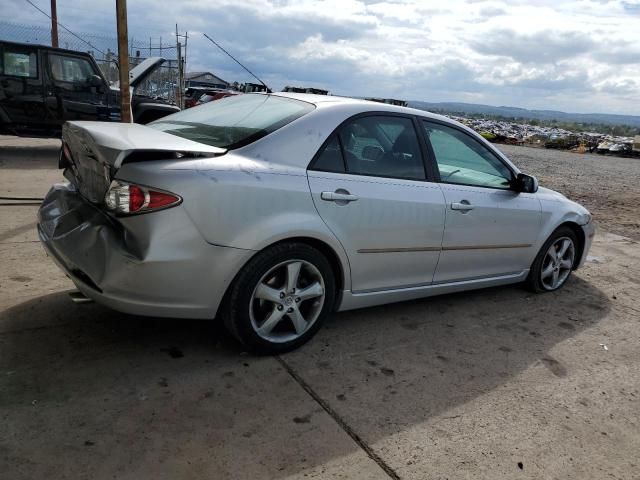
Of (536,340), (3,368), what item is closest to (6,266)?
(3,368)

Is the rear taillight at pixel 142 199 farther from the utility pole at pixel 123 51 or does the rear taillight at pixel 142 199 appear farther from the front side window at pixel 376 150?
the utility pole at pixel 123 51

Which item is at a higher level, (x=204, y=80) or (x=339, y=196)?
(x=204, y=80)

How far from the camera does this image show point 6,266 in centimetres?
435

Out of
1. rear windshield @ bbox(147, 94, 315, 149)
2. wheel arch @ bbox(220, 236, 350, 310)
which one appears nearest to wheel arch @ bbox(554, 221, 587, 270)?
wheel arch @ bbox(220, 236, 350, 310)

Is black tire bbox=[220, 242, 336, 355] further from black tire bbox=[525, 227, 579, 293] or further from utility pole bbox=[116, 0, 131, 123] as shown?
utility pole bbox=[116, 0, 131, 123]

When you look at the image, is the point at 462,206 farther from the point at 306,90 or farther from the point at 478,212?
the point at 306,90

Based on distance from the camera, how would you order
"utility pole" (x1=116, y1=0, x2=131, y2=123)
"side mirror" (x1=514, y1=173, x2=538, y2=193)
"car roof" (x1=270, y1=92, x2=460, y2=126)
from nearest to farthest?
"car roof" (x1=270, y1=92, x2=460, y2=126), "side mirror" (x1=514, y1=173, x2=538, y2=193), "utility pole" (x1=116, y1=0, x2=131, y2=123)

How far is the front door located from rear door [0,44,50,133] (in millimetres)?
9071

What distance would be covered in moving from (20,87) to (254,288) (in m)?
9.45

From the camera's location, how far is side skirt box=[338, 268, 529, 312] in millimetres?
3619

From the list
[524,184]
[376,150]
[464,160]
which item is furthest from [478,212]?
[376,150]

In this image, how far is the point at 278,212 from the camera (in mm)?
3061

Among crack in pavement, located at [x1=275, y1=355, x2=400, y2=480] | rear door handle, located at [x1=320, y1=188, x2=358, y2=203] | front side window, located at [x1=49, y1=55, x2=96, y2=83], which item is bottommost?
crack in pavement, located at [x1=275, y1=355, x2=400, y2=480]

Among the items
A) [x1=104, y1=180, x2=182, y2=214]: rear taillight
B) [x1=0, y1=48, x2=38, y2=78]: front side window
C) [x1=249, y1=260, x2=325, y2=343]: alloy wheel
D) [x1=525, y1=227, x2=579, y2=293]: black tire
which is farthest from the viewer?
[x1=0, y1=48, x2=38, y2=78]: front side window
